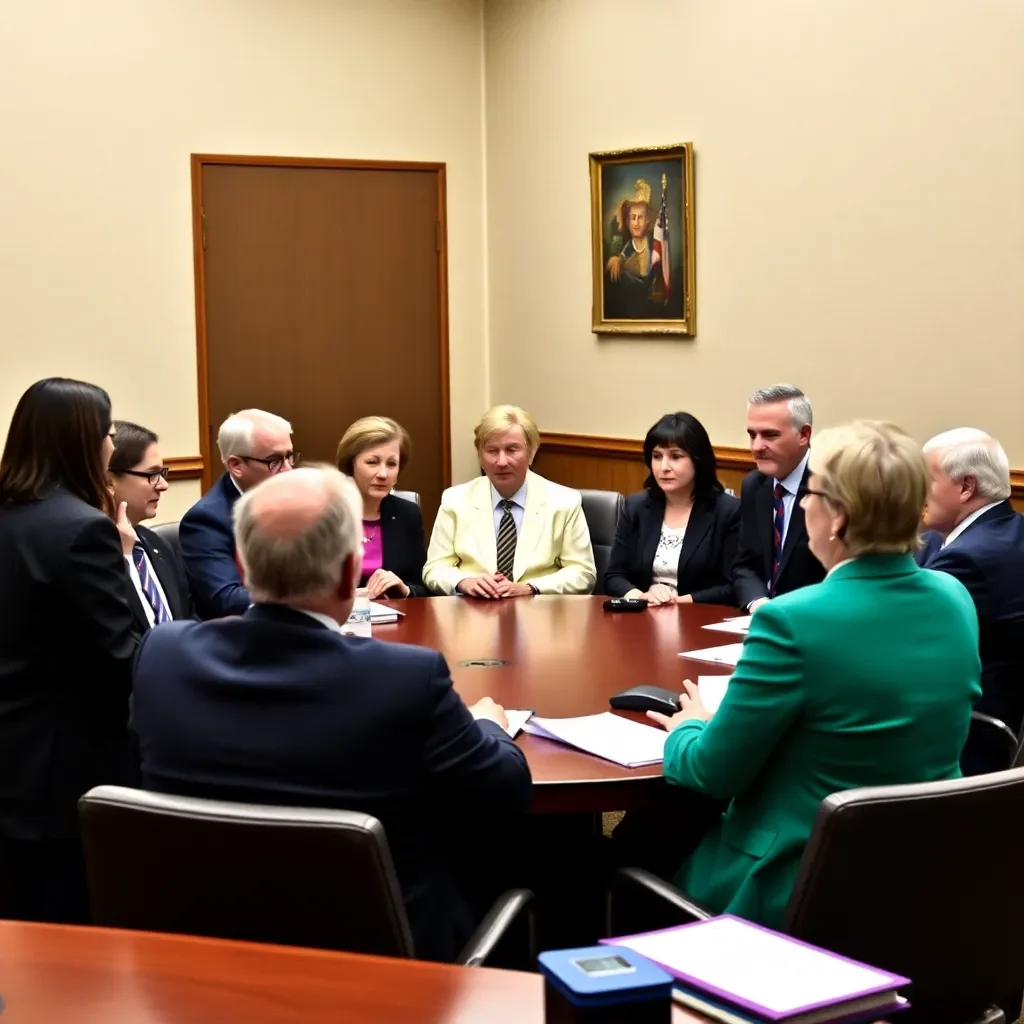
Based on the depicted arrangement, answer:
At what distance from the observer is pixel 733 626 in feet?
13.1

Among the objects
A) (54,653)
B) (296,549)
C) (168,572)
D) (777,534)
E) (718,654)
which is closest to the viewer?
(296,549)

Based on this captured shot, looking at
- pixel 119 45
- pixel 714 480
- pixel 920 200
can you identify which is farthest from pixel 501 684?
pixel 119 45

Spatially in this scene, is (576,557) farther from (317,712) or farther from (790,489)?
(317,712)

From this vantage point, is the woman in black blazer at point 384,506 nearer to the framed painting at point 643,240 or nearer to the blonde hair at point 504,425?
the blonde hair at point 504,425

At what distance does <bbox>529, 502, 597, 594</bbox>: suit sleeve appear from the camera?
502 cm

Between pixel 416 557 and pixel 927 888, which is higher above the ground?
pixel 416 557

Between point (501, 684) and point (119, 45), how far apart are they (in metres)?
4.61

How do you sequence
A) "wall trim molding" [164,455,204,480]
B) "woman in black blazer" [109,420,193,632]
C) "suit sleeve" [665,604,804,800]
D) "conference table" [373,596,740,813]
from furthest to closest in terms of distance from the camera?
"wall trim molding" [164,455,204,480], "woman in black blazer" [109,420,193,632], "conference table" [373,596,740,813], "suit sleeve" [665,604,804,800]

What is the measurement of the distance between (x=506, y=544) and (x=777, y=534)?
106 centimetres

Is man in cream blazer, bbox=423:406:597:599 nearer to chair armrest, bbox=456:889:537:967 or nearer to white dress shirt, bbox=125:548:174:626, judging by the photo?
white dress shirt, bbox=125:548:174:626

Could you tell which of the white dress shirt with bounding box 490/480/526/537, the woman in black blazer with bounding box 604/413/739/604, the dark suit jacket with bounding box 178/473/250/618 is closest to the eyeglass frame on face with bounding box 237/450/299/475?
the dark suit jacket with bounding box 178/473/250/618

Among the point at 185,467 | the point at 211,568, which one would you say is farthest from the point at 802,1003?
the point at 185,467

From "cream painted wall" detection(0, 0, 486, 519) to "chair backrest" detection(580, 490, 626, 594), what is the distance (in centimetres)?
255

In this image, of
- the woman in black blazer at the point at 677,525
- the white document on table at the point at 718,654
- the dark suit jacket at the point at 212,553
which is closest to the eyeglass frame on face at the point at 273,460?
the dark suit jacket at the point at 212,553
